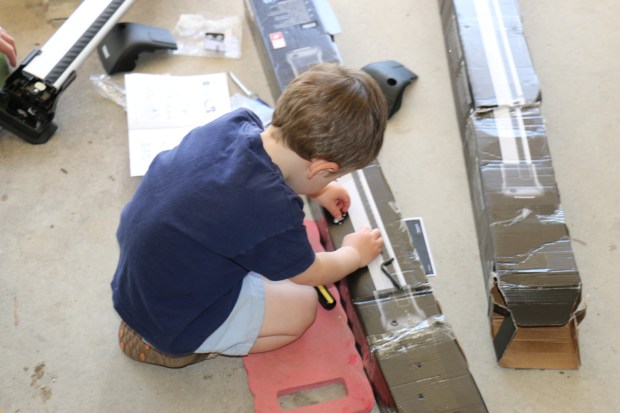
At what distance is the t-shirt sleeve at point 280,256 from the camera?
42.0 inches

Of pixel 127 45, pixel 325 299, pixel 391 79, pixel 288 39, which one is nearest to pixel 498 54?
pixel 391 79

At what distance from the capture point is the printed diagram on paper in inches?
67.7

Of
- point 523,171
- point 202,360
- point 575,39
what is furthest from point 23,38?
point 575,39

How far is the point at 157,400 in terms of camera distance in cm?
136

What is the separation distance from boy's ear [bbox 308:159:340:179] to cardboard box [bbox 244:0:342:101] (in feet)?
1.94

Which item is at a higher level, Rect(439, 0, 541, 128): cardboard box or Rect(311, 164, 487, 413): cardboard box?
Rect(439, 0, 541, 128): cardboard box

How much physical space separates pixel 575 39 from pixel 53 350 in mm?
1655

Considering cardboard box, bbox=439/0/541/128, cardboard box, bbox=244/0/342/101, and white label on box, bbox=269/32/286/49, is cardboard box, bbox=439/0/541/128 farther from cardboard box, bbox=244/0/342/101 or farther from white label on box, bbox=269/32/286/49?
white label on box, bbox=269/32/286/49

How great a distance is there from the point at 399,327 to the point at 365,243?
0.18 meters

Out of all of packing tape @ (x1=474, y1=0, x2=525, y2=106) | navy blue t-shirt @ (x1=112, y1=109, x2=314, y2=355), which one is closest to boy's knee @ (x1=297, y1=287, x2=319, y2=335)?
navy blue t-shirt @ (x1=112, y1=109, x2=314, y2=355)

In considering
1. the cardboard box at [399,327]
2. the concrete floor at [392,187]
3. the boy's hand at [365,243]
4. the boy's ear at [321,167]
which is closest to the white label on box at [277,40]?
the concrete floor at [392,187]

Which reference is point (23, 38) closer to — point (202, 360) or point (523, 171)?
point (202, 360)

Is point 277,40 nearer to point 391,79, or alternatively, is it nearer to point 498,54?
point 391,79

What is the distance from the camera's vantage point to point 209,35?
196cm
